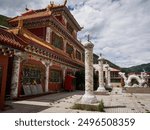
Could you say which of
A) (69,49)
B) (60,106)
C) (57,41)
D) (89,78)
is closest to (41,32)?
(57,41)

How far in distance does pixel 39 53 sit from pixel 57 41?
538 centimetres

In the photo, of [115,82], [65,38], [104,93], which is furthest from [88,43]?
[115,82]

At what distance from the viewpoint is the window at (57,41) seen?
597 inches

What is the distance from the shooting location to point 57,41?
52.8 ft

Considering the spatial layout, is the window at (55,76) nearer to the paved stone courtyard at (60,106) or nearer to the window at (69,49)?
the paved stone courtyard at (60,106)

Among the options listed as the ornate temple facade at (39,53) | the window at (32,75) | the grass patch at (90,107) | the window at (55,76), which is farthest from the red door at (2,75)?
the window at (55,76)

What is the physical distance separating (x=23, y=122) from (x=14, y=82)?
202 inches

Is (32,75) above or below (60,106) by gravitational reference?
above

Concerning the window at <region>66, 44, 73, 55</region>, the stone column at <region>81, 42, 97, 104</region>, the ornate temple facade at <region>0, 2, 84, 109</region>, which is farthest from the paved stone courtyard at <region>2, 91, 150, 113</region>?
the window at <region>66, 44, 73, 55</region>

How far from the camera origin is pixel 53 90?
44.5 ft

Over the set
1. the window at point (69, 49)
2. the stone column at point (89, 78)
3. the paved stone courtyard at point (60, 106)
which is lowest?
the paved stone courtyard at point (60, 106)

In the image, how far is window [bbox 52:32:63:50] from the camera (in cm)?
1516

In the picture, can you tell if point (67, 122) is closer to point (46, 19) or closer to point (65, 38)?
point (46, 19)

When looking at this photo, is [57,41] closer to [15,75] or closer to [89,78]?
[15,75]
